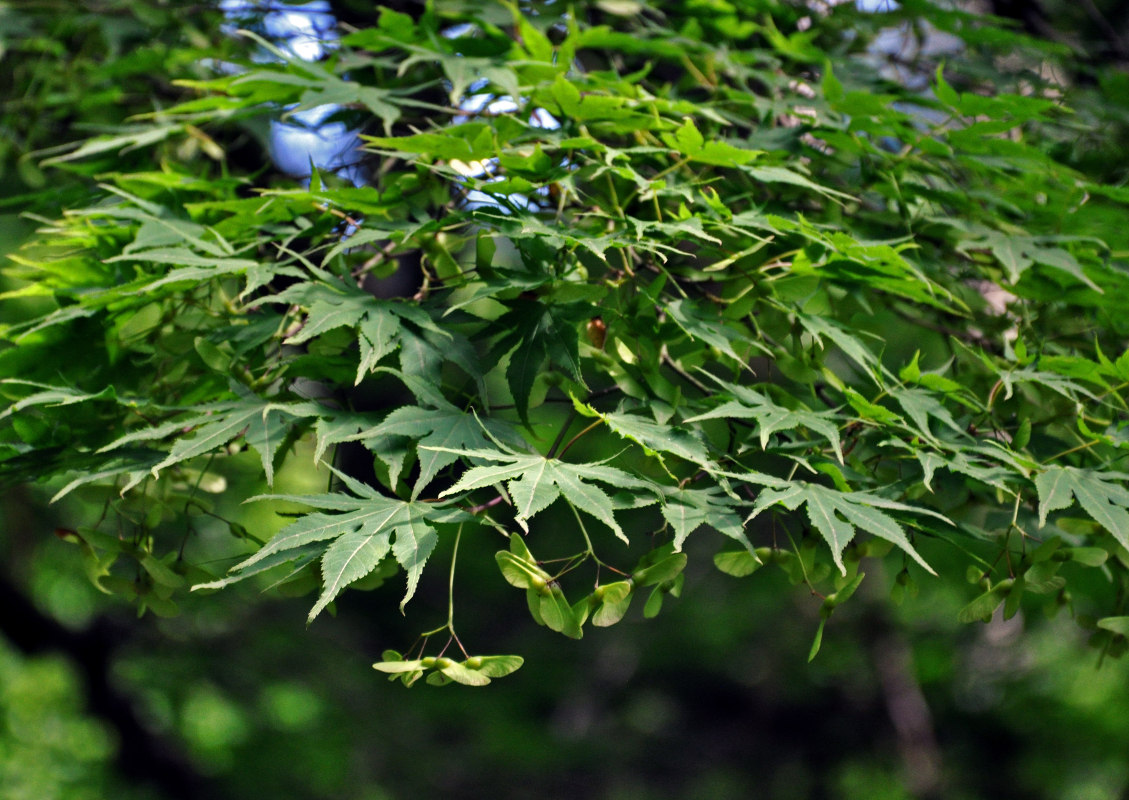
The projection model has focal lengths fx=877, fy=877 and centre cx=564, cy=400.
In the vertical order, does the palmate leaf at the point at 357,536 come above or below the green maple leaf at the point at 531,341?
below

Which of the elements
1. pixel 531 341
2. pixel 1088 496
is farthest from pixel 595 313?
pixel 1088 496

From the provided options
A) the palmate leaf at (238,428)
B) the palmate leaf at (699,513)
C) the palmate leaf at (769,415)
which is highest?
the palmate leaf at (769,415)

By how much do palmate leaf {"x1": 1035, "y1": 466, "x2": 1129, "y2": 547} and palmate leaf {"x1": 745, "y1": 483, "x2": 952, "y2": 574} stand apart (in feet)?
0.46

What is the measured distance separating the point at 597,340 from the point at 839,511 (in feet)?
1.13

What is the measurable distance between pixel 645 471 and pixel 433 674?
0.98 feet

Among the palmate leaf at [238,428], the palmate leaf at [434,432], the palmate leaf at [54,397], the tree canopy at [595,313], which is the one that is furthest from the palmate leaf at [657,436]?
the palmate leaf at [54,397]

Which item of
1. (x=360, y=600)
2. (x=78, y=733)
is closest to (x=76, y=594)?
(x=78, y=733)

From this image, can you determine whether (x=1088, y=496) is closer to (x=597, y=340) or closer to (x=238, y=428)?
(x=597, y=340)

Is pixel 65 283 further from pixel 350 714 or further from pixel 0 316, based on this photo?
pixel 350 714

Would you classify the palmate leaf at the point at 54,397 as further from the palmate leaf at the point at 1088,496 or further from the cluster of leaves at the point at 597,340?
the palmate leaf at the point at 1088,496

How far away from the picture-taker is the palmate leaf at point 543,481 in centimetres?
77

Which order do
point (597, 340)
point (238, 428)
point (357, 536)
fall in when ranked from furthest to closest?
point (597, 340) < point (238, 428) < point (357, 536)

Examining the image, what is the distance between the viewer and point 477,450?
838 millimetres

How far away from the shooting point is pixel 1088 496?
2.99 feet
